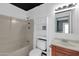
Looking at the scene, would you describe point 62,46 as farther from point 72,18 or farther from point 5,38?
point 5,38

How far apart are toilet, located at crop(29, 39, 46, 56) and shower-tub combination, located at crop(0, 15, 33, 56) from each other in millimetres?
64

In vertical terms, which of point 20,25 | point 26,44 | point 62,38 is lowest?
point 26,44

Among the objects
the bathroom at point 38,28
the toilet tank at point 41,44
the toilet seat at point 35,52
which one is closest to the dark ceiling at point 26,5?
the bathroom at point 38,28

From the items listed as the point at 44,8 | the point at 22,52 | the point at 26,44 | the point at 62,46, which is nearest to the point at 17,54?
the point at 22,52

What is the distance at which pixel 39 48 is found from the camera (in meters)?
0.98

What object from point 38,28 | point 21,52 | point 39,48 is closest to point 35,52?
point 39,48

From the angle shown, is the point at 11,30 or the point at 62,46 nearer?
the point at 62,46

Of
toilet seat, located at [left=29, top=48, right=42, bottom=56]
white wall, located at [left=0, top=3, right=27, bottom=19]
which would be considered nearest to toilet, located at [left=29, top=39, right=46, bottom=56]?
toilet seat, located at [left=29, top=48, right=42, bottom=56]

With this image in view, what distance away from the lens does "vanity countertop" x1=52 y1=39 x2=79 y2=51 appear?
756 mm

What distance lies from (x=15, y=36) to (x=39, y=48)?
1.17ft

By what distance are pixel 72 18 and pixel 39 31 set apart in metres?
0.42

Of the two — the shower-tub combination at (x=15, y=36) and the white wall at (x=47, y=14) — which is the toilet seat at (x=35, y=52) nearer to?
the shower-tub combination at (x=15, y=36)

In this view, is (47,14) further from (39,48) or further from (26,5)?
(39,48)

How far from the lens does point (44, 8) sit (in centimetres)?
95
